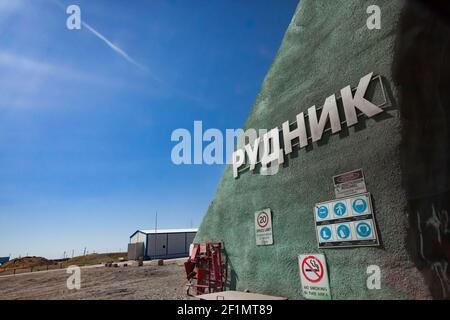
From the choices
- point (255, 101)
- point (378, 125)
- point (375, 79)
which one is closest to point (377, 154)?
point (378, 125)

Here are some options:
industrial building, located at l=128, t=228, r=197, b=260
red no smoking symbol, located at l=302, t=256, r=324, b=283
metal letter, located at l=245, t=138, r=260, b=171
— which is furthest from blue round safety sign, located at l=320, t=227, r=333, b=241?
industrial building, located at l=128, t=228, r=197, b=260

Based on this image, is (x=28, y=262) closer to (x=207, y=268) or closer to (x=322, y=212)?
(x=207, y=268)

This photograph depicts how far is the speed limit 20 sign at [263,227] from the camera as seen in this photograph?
6650 millimetres

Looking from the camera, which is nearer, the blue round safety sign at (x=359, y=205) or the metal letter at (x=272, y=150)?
the blue round safety sign at (x=359, y=205)

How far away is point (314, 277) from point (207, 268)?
4.52m

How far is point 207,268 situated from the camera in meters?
8.69

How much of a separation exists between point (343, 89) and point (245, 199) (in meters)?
4.30

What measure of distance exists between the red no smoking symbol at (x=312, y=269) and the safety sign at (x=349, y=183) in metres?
1.55

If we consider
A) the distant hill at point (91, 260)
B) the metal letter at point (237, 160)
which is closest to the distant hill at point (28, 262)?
the distant hill at point (91, 260)

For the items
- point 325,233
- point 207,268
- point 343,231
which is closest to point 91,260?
point 207,268

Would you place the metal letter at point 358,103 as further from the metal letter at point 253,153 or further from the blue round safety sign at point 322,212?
the metal letter at point 253,153

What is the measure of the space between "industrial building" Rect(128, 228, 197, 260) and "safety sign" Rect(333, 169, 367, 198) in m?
41.9

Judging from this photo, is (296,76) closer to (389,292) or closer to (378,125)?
(378,125)

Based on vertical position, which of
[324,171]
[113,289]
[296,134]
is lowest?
[113,289]
